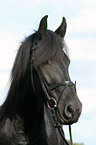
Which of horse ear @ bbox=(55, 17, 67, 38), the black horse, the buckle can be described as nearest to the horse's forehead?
the black horse

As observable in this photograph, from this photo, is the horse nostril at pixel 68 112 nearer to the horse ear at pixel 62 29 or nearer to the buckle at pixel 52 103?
the buckle at pixel 52 103

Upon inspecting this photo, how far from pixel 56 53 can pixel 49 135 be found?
1.46 m

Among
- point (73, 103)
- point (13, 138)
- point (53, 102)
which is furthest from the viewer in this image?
point (13, 138)

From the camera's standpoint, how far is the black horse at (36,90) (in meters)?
4.53

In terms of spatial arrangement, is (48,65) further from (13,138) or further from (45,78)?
(13,138)

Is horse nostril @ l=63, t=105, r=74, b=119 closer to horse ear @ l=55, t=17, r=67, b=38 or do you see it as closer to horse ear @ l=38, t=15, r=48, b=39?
horse ear @ l=38, t=15, r=48, b=39

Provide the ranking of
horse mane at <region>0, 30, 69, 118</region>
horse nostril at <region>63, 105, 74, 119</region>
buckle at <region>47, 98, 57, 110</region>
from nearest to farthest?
horse nostril at <region>63, 105, 74, 119</region>, buckle at <region>47, 98, 57, 110</region>, horse mane at <region>0, 30, 69, 118</region>

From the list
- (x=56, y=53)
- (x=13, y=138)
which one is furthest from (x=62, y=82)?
(x=13, y=138)

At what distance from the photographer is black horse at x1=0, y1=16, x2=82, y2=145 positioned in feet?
14.9

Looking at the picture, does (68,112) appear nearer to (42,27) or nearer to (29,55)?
(29,55)

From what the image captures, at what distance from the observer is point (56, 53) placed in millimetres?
4676

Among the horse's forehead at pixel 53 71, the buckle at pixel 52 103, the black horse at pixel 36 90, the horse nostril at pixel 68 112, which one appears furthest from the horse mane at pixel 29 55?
the horse nostril at pixel 68 112

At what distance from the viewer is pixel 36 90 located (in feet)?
15.5

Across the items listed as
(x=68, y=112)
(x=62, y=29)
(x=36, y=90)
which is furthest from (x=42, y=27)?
(x=68, y=112)
